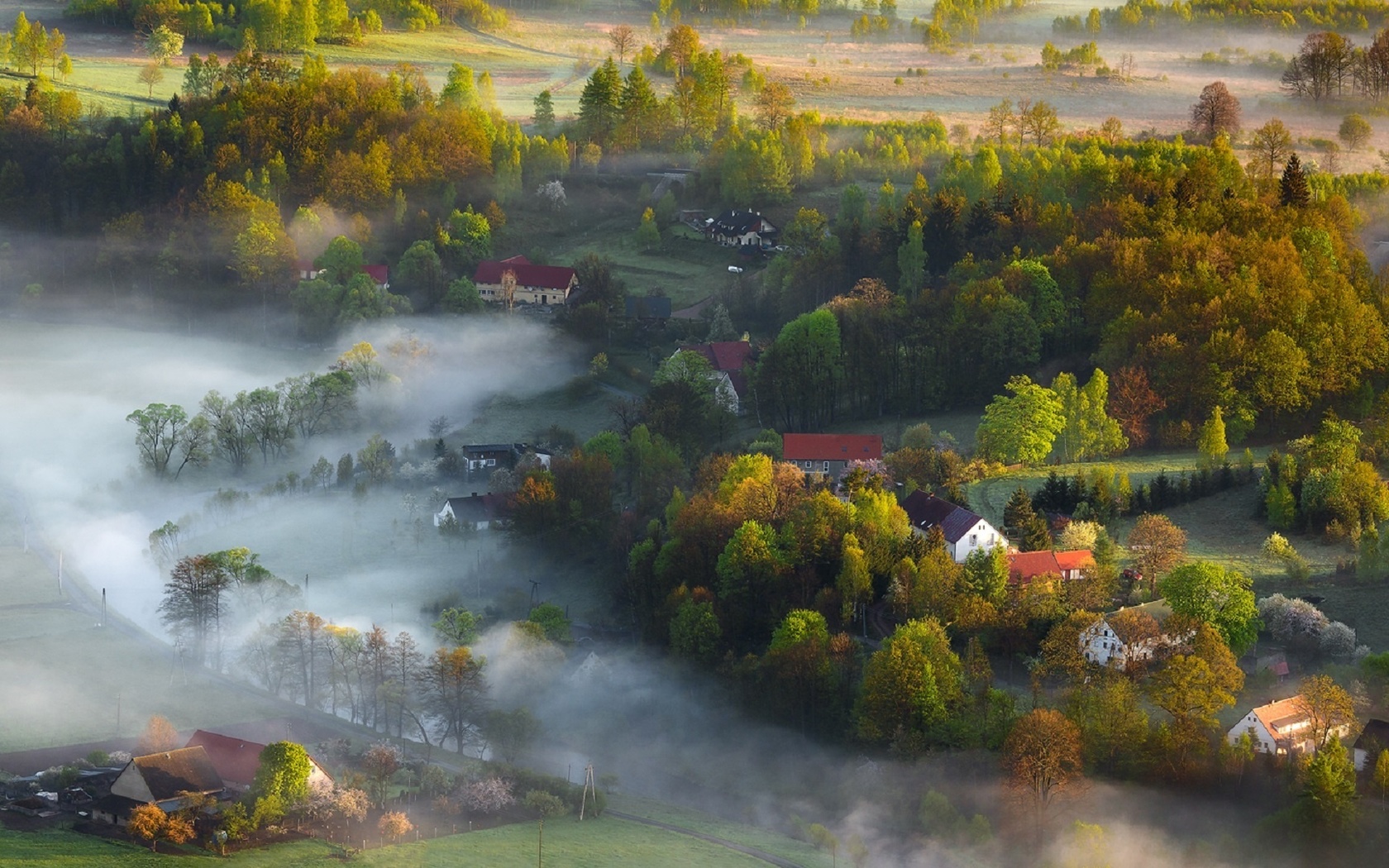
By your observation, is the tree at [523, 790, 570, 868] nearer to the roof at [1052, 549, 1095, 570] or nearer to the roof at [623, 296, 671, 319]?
the roof at [1052, 549, 1095, 570]

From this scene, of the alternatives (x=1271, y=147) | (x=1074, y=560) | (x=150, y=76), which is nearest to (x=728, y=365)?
(x=1074, y=560)

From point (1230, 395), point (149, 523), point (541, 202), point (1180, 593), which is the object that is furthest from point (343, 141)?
point (1180, 593)

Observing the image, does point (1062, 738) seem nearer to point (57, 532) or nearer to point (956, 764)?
point (956, 764)

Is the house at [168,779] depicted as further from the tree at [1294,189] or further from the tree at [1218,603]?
the tree at [1294,189]

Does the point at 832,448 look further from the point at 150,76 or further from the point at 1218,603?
the point at 150,76

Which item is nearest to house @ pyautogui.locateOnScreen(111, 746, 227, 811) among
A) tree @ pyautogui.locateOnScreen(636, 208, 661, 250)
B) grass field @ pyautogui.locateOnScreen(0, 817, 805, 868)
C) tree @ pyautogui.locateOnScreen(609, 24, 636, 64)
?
grass field @ pyautogui.locateOnScreen(0, 817, 805, 868)
